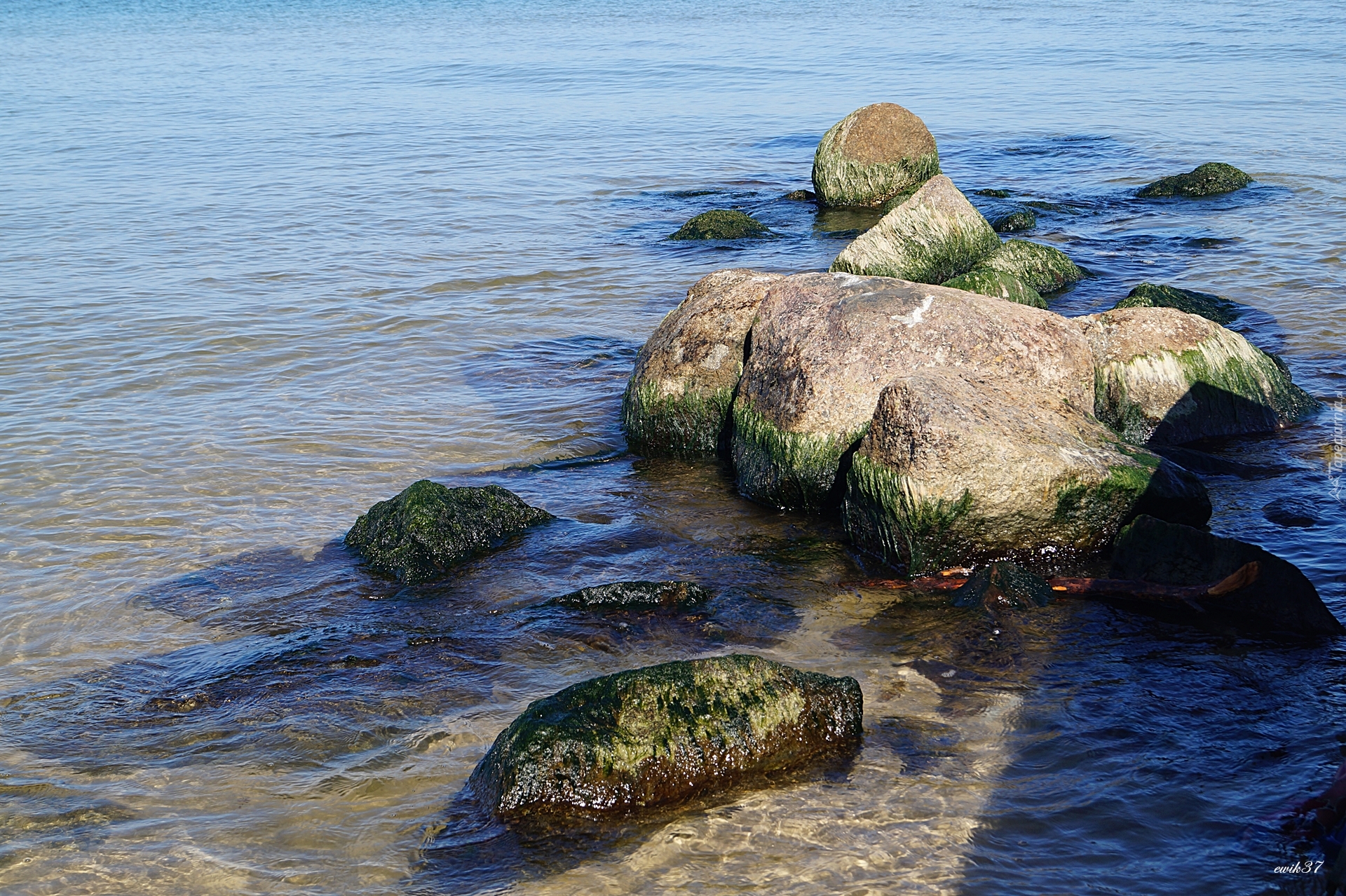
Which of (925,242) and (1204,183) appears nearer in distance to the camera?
(925,242)

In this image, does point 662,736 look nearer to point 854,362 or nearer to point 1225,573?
point 1225,573

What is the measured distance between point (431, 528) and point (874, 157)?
40.2 feet

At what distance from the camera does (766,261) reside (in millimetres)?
14508

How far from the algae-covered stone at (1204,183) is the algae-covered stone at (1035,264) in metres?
5.20

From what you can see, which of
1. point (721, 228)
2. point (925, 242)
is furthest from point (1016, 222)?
point (721, 228)

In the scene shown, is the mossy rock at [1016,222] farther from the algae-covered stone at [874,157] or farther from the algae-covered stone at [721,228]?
the algae-covered stone at [721,228]

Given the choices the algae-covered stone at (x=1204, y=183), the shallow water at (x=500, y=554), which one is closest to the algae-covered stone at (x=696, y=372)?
the shallow water at (x=500, y=554)

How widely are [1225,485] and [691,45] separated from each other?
34.8 metres

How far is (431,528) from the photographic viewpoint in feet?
23.1

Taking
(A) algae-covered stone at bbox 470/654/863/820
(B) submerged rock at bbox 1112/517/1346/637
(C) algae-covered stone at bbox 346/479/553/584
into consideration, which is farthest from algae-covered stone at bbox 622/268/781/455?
(A) algae-covered stone at bbox 470/654/863/820

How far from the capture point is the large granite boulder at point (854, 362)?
745 centimetres

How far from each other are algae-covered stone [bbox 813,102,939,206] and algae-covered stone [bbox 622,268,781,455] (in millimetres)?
9010

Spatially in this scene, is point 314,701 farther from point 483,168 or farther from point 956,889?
point 483,168

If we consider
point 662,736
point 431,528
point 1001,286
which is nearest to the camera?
point 662,736
